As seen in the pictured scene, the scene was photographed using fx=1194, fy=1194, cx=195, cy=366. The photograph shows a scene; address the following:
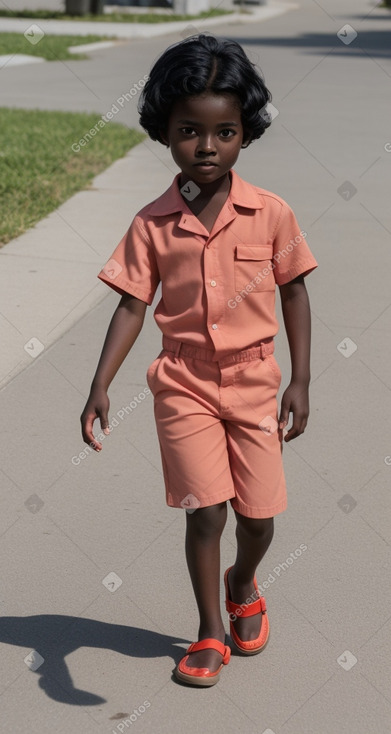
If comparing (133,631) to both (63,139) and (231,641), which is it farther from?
(63,139)

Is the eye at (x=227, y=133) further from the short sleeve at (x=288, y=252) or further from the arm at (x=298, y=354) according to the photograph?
the arm at (x=298, y=354)

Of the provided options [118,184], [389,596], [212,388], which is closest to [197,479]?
[212,388]

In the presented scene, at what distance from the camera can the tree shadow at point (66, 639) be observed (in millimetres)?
3335

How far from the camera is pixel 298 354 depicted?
3.23 meters

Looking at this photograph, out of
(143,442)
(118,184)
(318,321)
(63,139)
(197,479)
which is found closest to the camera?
(197,479)

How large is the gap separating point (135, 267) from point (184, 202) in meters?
0.22

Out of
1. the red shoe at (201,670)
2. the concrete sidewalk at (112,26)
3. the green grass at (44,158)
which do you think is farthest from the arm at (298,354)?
the concrete sidewalk at (112,26)

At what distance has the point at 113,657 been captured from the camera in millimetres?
3381

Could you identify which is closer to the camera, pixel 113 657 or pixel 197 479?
pixel 197 479

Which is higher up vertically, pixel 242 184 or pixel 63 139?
pixel 242 184

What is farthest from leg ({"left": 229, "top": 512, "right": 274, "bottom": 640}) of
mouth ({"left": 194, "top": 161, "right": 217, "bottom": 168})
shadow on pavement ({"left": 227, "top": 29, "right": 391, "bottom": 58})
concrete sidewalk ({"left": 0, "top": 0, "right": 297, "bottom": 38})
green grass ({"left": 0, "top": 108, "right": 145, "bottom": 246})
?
concrete sidewalk ({"left": 0, "top": 0, "right": 297, "bottom": 38})

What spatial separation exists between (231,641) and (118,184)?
259 inches

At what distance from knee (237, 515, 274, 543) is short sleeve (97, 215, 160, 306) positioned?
650mm

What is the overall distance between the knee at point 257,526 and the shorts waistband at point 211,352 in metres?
0.44
